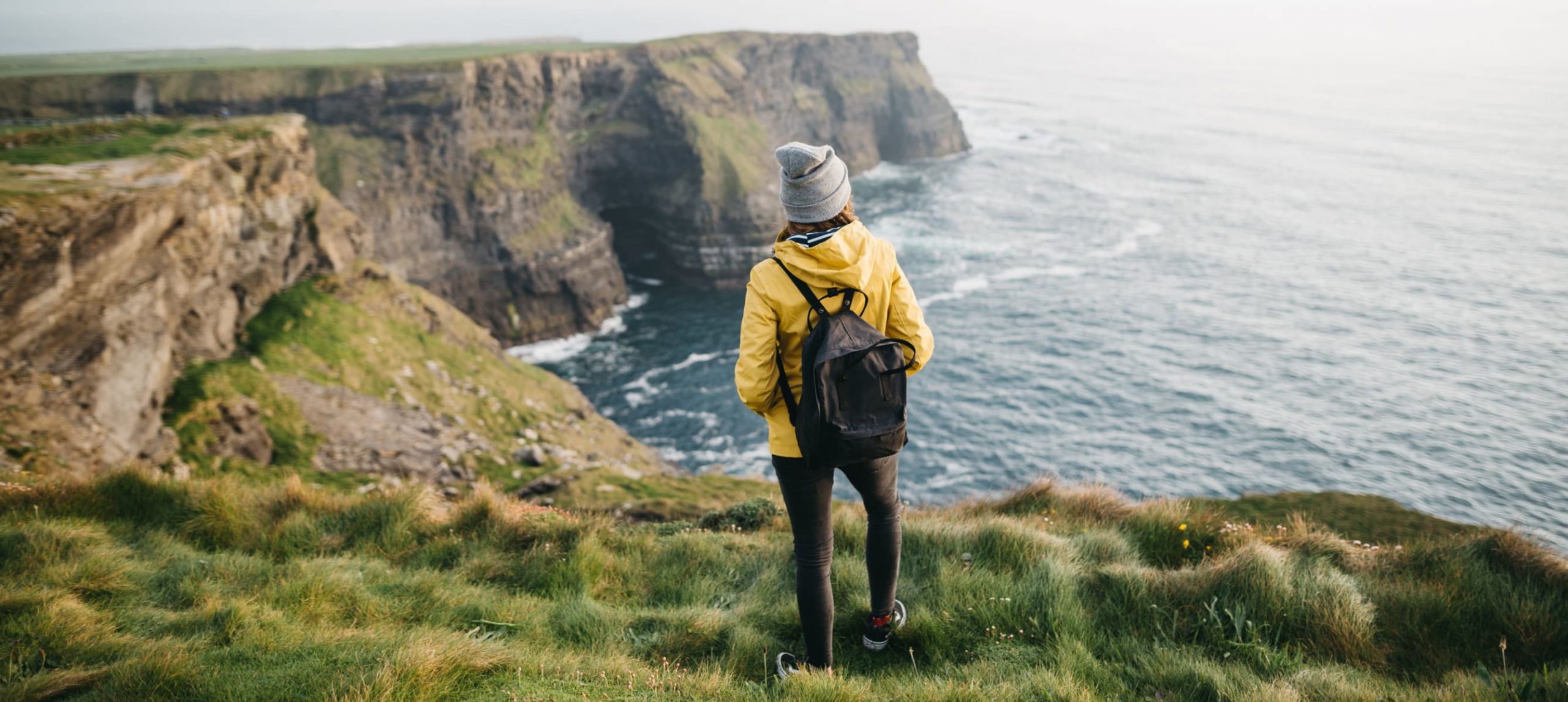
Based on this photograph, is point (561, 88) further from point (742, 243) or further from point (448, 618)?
point (448, 618)

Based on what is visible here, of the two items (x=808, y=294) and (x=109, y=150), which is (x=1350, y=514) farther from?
(x=109, y=150)

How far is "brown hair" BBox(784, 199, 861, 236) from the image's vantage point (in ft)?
13.2

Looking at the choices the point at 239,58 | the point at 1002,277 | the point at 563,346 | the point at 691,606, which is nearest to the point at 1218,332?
the point at 1002,277

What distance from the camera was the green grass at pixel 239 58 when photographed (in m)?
47.4

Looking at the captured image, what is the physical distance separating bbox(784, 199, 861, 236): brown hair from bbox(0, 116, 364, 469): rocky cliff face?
14.5 metres

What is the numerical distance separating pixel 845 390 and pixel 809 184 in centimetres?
111

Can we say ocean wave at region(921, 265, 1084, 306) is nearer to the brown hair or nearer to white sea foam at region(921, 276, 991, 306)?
white sea foam at region(921, 276, 991, 306)

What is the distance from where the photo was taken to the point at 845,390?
378 cm

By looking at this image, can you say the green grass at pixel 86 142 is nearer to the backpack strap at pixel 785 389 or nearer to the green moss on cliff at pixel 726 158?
the backpack strap at pixel 785 389

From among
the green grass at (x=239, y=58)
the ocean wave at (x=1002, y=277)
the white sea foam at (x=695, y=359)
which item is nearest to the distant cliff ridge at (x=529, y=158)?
the green grass at (x=239, y=58)

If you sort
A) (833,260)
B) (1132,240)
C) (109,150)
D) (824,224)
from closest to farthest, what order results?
(833,260) < (824,224) < (109,150) < (1132,240)

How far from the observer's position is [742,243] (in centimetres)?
5775

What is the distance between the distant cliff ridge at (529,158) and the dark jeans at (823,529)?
47.1m

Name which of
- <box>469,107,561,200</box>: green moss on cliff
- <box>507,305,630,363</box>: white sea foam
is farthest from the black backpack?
<box>469,107,561,200</box>: green moss on cliff
